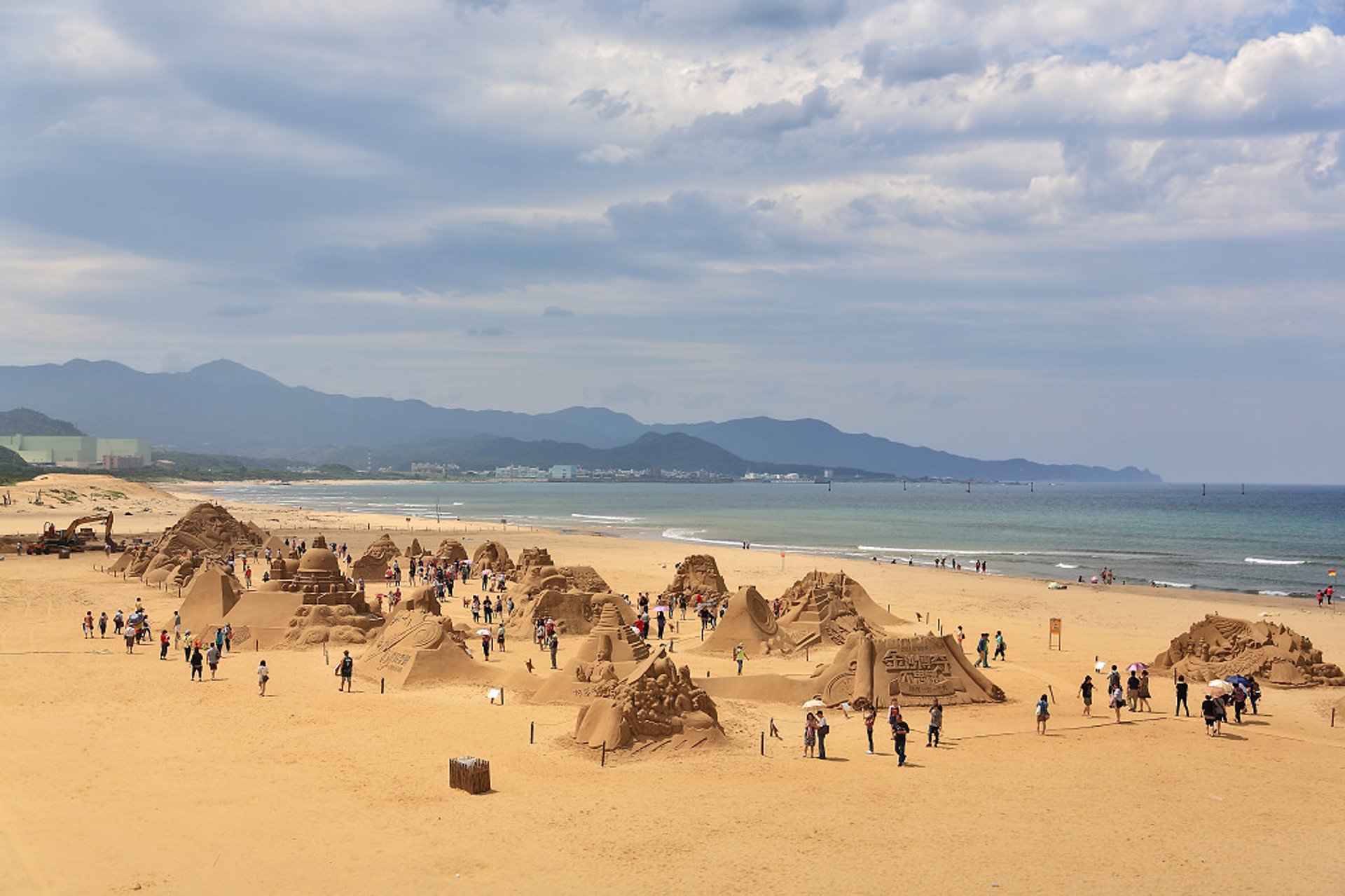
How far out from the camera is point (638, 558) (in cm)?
6056

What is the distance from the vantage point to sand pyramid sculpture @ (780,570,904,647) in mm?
28359

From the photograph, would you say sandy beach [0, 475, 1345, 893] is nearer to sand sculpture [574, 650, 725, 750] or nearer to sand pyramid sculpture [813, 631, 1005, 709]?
sand sculpture [574, 650, 725, 750]

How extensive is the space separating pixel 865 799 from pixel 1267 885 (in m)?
5.14

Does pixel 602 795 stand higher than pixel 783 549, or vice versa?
pixel 602 795

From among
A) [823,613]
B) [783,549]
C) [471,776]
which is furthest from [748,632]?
[783,549]

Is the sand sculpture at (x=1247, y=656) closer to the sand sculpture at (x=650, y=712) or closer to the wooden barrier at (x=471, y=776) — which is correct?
the sand sculpture at (x=650, y=712)

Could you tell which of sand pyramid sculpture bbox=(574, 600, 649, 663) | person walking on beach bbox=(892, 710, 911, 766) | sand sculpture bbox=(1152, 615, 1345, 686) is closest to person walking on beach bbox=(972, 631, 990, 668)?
sand sculpture bbox=(1152, 615, 1345, 686)

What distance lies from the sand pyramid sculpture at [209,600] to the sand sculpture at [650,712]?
16.4 meters

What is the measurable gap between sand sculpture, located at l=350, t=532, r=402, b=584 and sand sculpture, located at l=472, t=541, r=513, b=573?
12.7 ft

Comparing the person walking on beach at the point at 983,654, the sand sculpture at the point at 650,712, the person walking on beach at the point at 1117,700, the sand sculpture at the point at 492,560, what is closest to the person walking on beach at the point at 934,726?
the sand sculpture at the point at 650,712

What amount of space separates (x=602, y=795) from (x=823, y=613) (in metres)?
15.2

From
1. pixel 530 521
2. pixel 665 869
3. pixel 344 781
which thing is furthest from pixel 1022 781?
pixel 530 521

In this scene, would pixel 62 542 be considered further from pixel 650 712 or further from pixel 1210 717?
pixel 1210 717

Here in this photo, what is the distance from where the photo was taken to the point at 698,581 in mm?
36812
